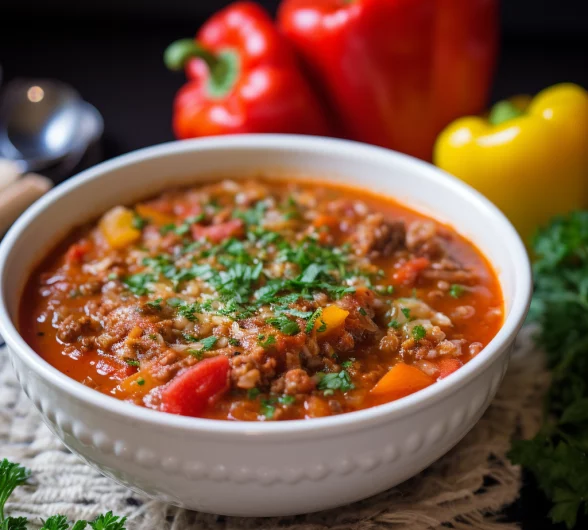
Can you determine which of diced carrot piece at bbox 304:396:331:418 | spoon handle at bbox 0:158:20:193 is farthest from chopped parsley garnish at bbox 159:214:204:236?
diced carrot piece at bbox 304:396:331:418

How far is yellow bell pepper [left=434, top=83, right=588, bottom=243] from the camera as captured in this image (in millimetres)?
5094

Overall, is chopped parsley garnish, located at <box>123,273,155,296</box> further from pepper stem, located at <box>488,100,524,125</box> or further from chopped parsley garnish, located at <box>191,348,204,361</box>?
pepper stem, located at <box>488,100,524,125</box>

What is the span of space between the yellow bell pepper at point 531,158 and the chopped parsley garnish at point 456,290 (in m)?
1.61

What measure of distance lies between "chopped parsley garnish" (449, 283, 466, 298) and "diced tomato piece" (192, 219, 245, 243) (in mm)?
1072

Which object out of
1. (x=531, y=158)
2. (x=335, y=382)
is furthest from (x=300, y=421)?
(x=531, y=158)

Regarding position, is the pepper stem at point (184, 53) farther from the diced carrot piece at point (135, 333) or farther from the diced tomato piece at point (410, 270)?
the diced carrot piece at point (135, 333)

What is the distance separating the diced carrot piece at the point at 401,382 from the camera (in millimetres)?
3035

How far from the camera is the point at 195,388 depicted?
294 centimetres

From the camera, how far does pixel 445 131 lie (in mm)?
5441

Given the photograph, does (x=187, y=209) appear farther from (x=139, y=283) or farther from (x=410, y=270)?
(x=410, y=270)

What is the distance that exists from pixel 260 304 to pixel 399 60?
2.69 m

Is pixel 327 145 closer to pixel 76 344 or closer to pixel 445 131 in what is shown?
pixel 445 131

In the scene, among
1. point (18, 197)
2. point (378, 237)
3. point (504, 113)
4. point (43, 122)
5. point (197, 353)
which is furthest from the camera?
point (43, 122)

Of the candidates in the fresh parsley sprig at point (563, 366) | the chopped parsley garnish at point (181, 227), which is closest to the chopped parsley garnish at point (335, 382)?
the fresh parsley sprig at point (563, 366)
